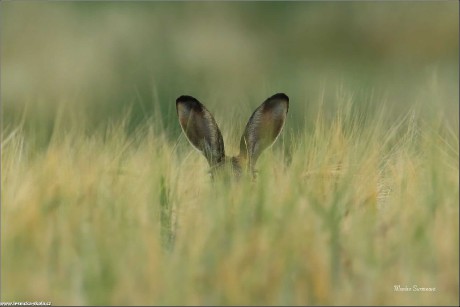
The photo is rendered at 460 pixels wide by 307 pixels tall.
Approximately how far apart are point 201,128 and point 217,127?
6 centimetres

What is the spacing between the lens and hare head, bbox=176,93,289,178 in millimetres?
4652

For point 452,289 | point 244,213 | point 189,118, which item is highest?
point 189,118


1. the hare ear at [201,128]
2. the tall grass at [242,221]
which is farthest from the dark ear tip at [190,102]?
the tall grass at [242,221]

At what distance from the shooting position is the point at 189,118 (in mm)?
4379

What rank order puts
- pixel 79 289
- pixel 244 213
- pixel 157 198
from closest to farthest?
pixel 79 289, pixel 244 213, pixel 157 198

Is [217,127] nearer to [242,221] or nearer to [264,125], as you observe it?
[264,125]

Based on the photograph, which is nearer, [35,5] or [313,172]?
[313,172]

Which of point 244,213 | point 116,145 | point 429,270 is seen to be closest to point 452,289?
point 429,270

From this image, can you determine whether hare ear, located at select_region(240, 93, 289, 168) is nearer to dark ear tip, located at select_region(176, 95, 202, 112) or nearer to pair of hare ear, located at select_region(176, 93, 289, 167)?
pair of hare ear, located at select_region(176, 93, 289, 167)

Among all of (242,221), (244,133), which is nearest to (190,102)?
(244,133)

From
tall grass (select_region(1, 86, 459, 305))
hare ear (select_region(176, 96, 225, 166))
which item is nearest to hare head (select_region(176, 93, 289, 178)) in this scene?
hare ear (select_region(176, 96, 225, 166))

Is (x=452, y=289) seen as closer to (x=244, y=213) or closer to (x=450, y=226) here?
(x=450, y=226)

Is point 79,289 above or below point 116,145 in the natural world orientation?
below

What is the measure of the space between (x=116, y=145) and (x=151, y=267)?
995 millimetres
